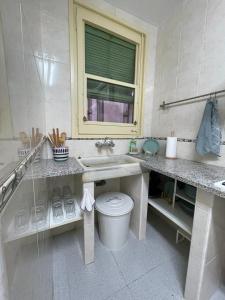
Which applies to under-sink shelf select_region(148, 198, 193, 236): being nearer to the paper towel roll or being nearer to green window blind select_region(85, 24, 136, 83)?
the paper towel roll

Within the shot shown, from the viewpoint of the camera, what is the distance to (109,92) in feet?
5.13

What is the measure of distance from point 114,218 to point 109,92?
131 cm

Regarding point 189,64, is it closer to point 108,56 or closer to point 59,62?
point 108,56

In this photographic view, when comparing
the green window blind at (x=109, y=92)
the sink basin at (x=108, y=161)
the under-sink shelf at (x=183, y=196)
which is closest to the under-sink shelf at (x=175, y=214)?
the under-sink shelf at (x=183, y=196)

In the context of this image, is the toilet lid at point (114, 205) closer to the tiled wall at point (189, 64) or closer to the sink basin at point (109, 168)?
the sink basin at point (109, 168)

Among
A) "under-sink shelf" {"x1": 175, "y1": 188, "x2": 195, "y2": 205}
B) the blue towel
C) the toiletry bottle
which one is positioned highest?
the blue towel

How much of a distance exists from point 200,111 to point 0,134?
4.83 ft

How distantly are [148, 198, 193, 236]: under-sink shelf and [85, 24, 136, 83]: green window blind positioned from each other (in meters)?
1.40

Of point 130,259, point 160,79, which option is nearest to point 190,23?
point 160,79

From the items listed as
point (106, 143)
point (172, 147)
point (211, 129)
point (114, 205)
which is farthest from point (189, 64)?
point (114, 205)

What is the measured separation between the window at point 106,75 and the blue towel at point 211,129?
0.78 metres


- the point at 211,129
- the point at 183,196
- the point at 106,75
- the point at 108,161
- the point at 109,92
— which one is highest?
the point at 106,75

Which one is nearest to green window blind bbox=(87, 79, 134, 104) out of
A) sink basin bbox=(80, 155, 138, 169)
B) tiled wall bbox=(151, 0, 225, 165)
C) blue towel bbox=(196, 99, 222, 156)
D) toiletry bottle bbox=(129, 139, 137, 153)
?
tiled wall bbox=(151, 0, 225, 165)

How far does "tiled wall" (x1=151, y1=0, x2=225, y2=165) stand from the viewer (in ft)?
3.68
